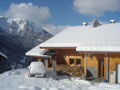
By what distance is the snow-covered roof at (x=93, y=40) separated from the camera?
1335 centimetres

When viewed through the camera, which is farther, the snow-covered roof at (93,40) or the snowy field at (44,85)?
the snow-covered roof at (93,40)

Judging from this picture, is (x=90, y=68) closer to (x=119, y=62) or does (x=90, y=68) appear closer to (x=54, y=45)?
(x=119, y=62)

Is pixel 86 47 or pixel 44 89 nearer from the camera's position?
pixel 44 89

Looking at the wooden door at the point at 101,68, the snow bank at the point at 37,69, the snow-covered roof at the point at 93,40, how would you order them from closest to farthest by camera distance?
1. the snow bank at the point at 37,69
2. the snow-covered roof at the point at 93,40
3. the wooden door at the point at 101,68

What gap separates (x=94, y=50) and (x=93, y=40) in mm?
2188

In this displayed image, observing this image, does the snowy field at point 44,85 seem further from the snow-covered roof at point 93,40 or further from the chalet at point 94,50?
the snow-covered roof at point 93,40

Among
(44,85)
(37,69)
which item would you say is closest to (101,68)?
(37,69)

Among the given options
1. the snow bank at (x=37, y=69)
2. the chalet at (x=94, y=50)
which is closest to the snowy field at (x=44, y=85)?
the snow bank at (x=37, y=69)

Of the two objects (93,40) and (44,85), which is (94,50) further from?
(44,85)

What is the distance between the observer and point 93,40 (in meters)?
15.1

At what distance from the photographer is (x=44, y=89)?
9453 millimetres

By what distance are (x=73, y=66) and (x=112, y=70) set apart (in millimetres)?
3897

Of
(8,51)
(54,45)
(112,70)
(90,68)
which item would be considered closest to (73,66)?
(90,68)

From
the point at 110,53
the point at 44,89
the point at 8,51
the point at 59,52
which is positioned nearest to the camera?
the point at 44,89
